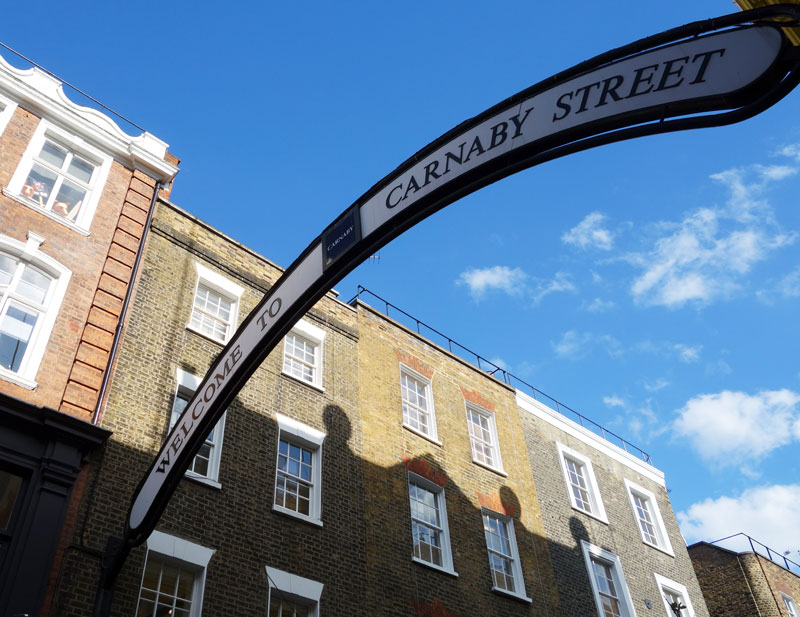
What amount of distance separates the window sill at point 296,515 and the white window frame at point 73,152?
6369 mm

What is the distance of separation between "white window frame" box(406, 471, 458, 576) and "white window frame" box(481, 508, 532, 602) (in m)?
1.28

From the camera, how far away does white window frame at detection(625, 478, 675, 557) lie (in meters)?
23.2

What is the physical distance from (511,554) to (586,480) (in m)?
5.64

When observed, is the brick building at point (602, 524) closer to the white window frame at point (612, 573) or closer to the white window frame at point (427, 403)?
the white window frame at point (612, 573)

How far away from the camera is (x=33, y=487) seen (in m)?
10.4

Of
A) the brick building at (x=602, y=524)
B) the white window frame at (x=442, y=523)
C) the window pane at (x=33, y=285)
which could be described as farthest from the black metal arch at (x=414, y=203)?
the brick building at (x=602, y=524)

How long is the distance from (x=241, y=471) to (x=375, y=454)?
3850mm

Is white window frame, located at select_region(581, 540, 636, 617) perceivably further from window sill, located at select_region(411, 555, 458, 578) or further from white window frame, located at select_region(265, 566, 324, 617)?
white window frame, located at select_region(265, 566, 324, 617)

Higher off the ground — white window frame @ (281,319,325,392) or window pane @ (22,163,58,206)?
window pane @ (22,163,58,206)

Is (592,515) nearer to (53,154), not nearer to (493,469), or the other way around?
(493,469)

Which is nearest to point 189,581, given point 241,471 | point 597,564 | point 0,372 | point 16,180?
point 241,471

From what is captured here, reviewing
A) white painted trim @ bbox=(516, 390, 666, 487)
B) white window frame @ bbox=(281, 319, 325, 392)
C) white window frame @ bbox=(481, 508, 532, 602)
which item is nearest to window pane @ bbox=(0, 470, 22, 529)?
white window frame @ bbox=(281, 319, 325, 392)

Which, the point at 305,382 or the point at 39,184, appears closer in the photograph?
the point at 39,184

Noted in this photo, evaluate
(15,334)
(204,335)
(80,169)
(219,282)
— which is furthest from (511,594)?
(80,169)
